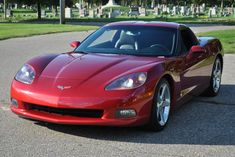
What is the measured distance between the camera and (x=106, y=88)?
557 cm

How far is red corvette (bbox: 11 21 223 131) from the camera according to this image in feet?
18.0

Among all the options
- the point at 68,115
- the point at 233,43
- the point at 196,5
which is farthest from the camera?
the point at 196,5

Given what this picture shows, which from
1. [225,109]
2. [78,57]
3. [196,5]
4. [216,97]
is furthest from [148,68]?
[196,5]

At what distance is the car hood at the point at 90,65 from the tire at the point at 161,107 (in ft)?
1.19

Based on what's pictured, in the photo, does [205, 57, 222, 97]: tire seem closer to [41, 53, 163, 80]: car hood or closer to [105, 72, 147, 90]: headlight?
[41, 53, 163, 80]: car hood

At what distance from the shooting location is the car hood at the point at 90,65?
584 centimetres

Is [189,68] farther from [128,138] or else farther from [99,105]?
[99,105]

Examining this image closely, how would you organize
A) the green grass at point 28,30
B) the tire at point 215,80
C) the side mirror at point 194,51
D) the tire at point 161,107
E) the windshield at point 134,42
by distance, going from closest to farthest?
the tire at point 161,107 → the windshield at point 134,42 → the side mirror at point 194,51 → the tire at point 215,80 → the green grass at point 28,30

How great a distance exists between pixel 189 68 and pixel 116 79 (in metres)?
1.72

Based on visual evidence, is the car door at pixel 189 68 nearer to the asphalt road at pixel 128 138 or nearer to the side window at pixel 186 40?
the side window at pixel 186 40

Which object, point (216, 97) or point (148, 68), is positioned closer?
point (148, 68)

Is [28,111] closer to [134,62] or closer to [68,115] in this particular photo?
[68,115]

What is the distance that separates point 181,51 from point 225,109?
123 centimetres

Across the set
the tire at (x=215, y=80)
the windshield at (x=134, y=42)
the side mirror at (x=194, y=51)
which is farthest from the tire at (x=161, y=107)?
the tire at (x=215, y=80)
